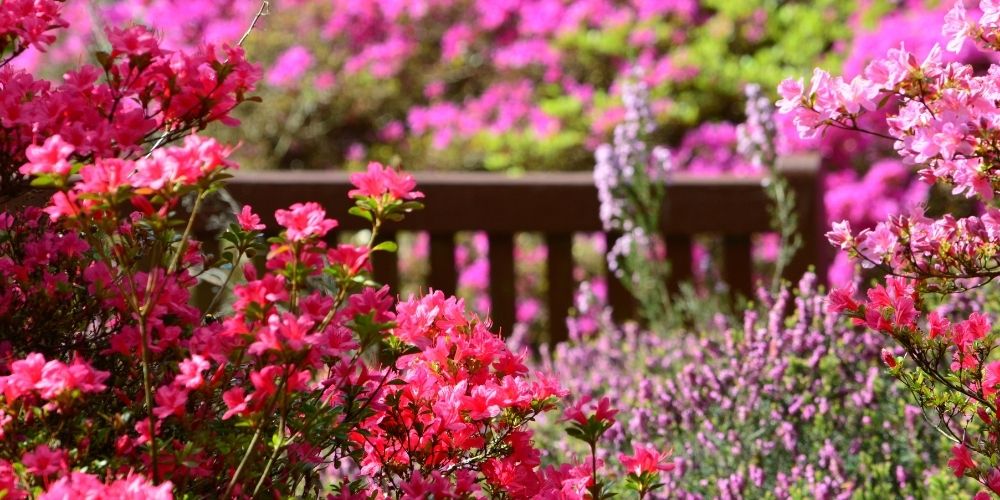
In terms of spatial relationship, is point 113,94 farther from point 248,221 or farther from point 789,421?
point 789,421

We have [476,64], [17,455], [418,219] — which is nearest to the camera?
[17,455]

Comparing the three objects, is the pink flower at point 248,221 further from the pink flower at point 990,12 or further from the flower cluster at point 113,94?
the pink flower at point 990,12

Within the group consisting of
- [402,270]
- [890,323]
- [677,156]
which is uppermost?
Answer: [890,323]

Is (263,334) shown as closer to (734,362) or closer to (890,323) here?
(890,323)

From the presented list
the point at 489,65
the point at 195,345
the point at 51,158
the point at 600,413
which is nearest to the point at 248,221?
the point at 195,345

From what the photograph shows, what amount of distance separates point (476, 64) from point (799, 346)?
6.07 meters

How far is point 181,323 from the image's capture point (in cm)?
182

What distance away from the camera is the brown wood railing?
4539 millimetres

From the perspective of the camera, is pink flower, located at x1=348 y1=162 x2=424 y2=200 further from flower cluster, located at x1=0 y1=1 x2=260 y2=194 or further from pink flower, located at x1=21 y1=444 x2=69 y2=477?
pink flower, located at x1=21 y1=444 x2=69 y2=477

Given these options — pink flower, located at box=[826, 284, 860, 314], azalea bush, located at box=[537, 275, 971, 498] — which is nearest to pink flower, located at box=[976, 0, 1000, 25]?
pink flower, located at box=[826, 284, 860, 314]

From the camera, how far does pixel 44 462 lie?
59.5 inches

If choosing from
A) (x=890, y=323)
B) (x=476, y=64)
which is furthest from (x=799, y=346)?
(x=476, y=64)

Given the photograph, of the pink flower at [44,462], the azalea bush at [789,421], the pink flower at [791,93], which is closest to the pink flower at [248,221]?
the pink flower at [44,462]

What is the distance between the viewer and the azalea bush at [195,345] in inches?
60.2
